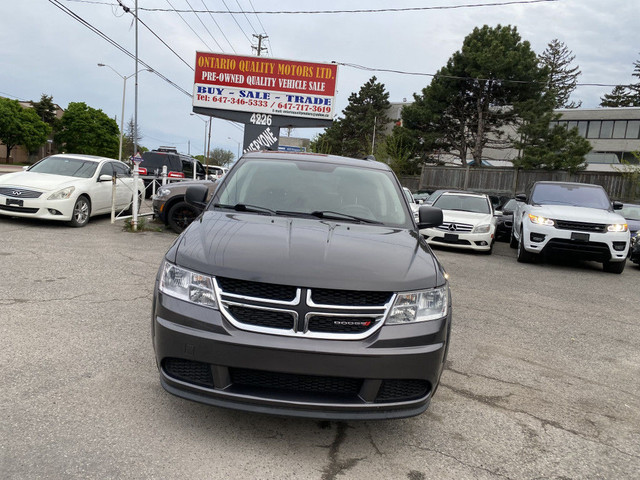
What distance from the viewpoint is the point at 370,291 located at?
103 inches

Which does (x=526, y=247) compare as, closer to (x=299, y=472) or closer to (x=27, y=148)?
(x=299, y=472)

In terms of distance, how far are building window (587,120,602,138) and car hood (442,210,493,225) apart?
4163 cm

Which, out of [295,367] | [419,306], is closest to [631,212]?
[419,306]

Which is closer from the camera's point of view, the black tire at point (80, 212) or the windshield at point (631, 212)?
the black tire at point (80, 212)

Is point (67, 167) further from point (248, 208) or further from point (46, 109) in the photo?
point (46, 109)

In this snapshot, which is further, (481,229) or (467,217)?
(467,217)

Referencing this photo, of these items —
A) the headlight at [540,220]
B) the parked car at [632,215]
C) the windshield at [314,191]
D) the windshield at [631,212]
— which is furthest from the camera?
the windshield at [631,212]

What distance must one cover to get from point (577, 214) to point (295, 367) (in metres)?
8.83

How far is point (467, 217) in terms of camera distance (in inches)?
467

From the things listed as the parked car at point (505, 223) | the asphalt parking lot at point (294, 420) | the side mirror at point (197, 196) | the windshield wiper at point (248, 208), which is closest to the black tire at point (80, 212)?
the asphalt parking lot at point (294, 420)

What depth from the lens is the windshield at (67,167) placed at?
431 inches

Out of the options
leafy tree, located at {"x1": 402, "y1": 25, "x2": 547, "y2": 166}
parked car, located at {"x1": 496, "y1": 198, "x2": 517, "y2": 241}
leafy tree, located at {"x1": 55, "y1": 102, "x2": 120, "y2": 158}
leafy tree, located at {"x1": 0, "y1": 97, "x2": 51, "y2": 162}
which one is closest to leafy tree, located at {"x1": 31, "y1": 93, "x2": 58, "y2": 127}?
leafy tree, located at {"x1": 55, "y1": 102, "x2": 120, "y2": 158}

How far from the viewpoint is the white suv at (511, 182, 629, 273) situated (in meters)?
9.34

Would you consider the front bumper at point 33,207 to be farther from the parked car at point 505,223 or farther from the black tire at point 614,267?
the parked car at point 505,223
